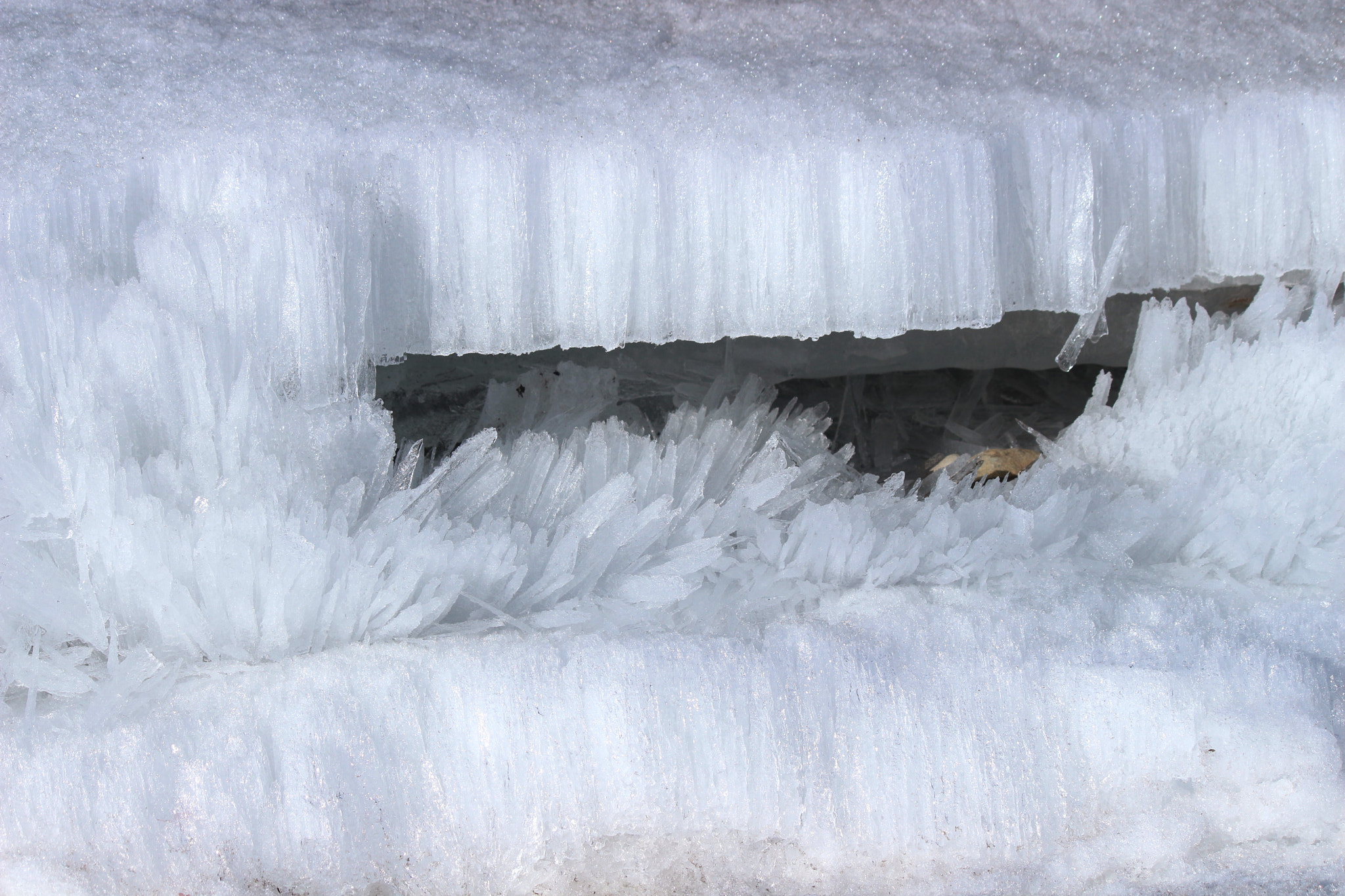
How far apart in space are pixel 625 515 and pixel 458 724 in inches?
5.7

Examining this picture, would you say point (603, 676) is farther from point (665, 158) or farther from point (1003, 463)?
point (1003, 463)

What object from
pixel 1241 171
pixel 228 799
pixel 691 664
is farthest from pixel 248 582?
pixel 1241 171

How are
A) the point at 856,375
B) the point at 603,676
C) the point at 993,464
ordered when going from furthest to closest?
the point at 856,375 → the point at 993,464 → the point at 603,676

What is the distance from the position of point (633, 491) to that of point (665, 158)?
0.19 m

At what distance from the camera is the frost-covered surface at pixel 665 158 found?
539 mm

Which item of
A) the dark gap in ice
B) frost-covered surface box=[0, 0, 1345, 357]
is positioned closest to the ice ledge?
frost-covered surface box=[0, 0, 1345, 357]

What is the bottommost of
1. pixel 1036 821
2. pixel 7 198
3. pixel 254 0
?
pixel 1036 821

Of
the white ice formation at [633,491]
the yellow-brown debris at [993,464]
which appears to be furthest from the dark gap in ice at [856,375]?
the white ice formation at [633,491]

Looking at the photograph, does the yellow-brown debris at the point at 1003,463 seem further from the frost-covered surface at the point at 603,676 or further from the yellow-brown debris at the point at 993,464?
the frost-covered surface at the point at 603,676

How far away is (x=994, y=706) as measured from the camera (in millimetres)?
530

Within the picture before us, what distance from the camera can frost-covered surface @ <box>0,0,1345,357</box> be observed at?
0.54 meters

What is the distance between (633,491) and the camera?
0.58m

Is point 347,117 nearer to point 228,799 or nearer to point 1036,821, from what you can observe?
point 228,799

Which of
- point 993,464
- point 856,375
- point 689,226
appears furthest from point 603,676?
point 856,375
